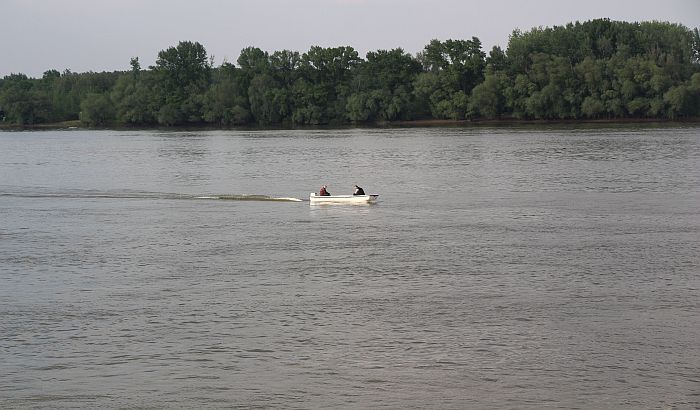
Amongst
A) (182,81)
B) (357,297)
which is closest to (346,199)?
(357,297)

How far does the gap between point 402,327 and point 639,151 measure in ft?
223

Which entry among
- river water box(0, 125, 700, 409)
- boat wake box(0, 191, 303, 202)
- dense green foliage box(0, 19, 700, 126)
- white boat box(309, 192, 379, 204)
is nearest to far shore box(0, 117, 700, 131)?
dense green foliage box(0, 19, 700, 126)

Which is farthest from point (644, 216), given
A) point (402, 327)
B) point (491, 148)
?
point (491, 148)

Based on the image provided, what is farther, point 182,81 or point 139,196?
point 182,81

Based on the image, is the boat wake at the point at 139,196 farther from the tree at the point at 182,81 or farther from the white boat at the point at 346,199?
the tree at the point at 182,81

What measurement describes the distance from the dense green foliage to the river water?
83.0 m

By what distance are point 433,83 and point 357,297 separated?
428 ft

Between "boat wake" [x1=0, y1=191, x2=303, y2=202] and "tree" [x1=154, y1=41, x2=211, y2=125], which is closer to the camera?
"boat wake" [x1=0, y1=191, x2=303, y2=202]

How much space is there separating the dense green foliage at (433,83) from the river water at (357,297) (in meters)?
83.0

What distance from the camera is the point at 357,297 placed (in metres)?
28.5

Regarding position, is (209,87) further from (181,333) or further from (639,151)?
(181,333)

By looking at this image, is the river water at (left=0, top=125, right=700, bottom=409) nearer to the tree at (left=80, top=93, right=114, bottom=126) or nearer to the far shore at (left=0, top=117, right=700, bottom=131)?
the far shore at (left=0, top=117, right=700, bottom=131)

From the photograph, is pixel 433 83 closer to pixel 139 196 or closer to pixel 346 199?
pixel 139 196

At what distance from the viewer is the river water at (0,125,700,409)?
20734mm
